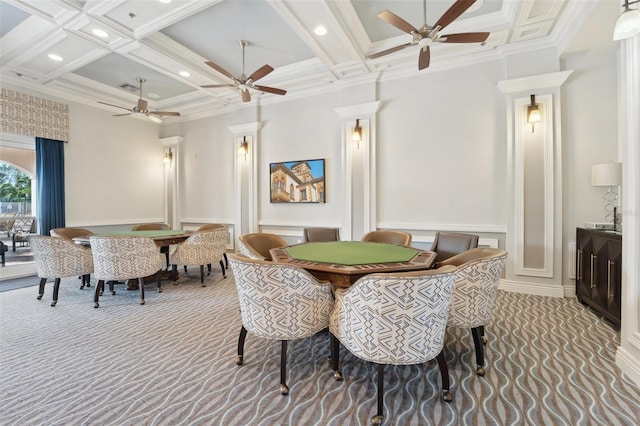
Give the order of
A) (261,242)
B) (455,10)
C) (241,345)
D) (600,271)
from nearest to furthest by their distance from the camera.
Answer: (241,345), (455,10), (600,271), (261,242)

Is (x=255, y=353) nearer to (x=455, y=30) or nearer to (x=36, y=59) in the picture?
(x=455, y=30)

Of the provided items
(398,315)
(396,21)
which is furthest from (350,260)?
(396,21)

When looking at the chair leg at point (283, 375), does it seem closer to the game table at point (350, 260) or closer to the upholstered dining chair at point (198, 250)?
the game table at point (350, 260)

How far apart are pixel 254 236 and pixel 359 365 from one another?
1835mm

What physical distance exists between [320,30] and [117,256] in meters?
3.79

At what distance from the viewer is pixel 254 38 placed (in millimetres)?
4031

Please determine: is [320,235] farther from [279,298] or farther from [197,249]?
[279,298]

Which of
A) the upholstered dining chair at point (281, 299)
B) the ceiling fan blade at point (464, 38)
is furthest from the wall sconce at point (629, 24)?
the upholstered dining chair at point (281, 299)

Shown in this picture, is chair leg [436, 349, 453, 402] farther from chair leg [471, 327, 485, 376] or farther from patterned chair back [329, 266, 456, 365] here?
A: chair leg [471, 327, 485, 376]

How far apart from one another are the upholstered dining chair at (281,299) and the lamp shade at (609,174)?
3.37 meters

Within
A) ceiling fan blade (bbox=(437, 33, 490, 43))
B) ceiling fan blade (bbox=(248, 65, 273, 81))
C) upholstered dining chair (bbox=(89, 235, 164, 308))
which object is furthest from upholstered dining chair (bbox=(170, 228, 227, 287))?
ceiling fan blade (bbox=(437, 33, 490, 43))

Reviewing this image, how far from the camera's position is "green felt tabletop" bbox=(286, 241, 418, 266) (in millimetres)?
2266

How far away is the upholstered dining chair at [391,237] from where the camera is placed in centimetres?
346

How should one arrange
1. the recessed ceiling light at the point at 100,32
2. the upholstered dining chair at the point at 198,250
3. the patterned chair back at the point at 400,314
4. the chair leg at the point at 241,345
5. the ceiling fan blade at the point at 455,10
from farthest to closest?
1. the upholstered dining chair at the point at 198,250
2. the recessed ceiling light at the point at 100,32
3. the ceiling fan blade at the point at 455,10
4. the chair leg at the point at 241,345
5. the patterned chair back at the point at 400,314
